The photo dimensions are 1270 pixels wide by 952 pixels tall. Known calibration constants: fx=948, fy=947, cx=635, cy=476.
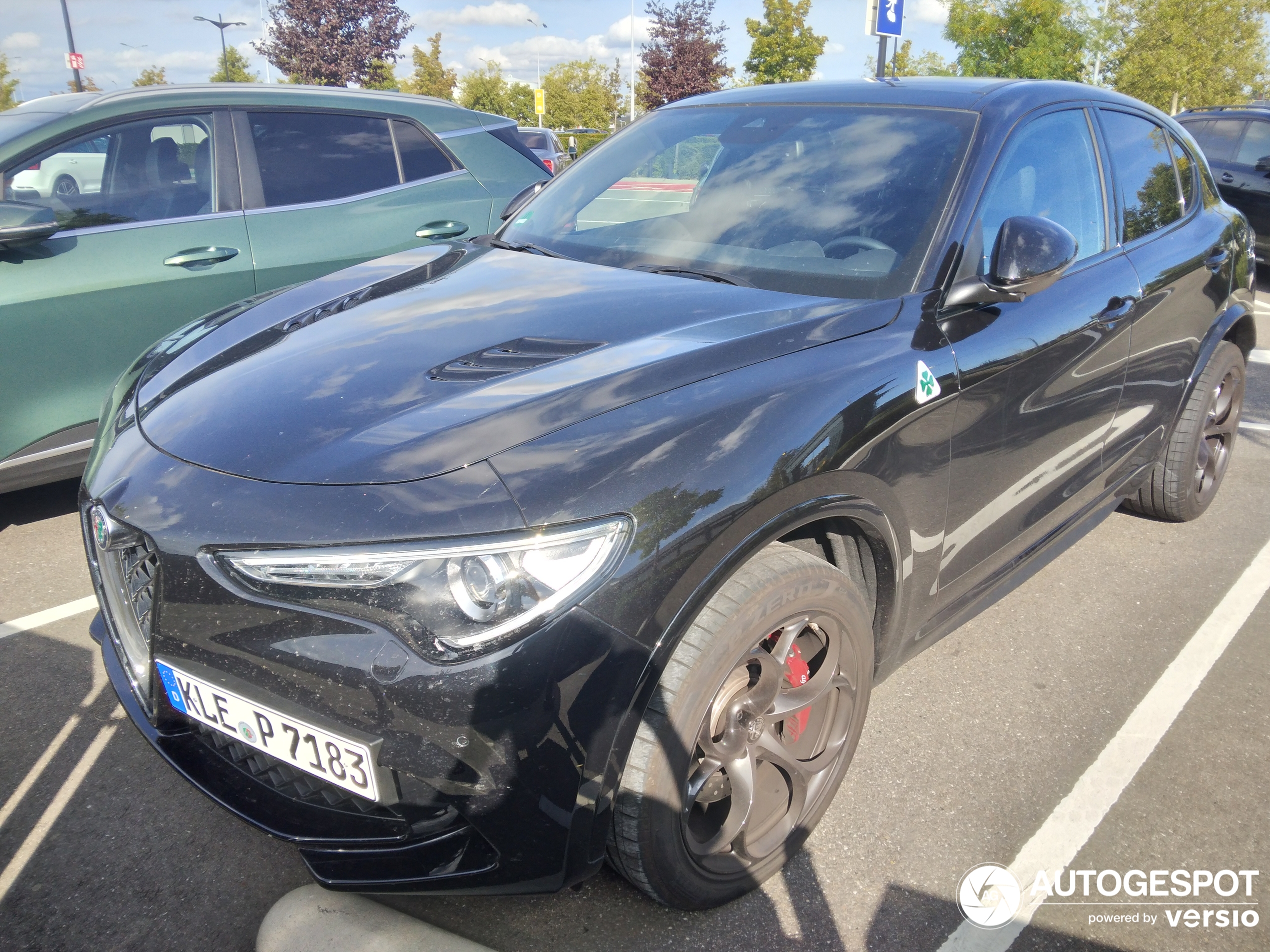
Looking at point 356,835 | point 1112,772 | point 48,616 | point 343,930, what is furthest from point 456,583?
point 48,616

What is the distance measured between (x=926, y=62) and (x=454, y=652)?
44.0m

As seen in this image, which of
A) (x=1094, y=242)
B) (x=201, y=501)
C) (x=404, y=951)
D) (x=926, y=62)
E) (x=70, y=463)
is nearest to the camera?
(x=201, y=501)

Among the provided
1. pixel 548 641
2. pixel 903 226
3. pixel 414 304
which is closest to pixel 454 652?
pixel 548 641

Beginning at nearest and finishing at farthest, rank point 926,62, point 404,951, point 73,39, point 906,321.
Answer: point 404,951 < point 906,321 < point 73,39 < point 926,62

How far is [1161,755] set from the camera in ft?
8.71

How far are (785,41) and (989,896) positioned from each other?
117ft

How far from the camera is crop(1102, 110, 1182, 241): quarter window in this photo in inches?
126

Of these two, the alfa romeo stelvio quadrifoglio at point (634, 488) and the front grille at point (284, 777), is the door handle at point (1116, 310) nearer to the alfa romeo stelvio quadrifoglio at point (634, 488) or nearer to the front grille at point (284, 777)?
the alfa romeo stelvio quadrifoglio at point (634, 488)

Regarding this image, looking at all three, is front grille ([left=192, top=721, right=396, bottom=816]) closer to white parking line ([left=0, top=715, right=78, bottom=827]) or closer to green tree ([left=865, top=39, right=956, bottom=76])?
white parking line ([left=0, top=715, right=78, bottom=827])

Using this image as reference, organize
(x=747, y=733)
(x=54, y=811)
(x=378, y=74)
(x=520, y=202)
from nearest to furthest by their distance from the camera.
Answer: (x=747, y=733) → (x=54, y=811) → (x=520, y=202) → (x=378, y=74)

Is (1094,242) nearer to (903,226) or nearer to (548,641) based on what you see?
(903,226)

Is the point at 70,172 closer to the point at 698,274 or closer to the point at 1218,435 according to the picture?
the point at 698,274

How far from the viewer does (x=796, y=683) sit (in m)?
2.09
